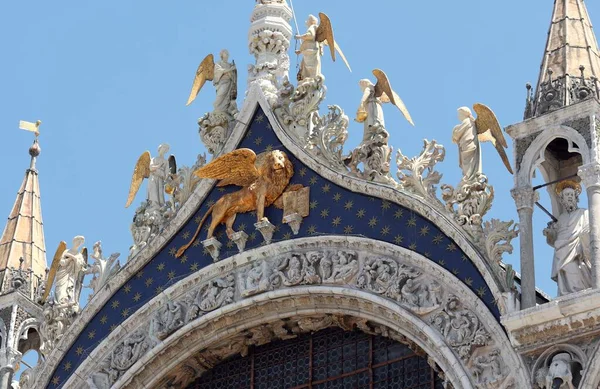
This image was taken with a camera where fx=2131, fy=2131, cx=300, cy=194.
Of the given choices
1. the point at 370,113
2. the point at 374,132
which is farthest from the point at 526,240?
the point at 370,113

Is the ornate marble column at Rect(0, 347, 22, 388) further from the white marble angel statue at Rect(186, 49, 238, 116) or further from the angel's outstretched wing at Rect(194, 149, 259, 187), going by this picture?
the white marble angel statue at Rect(186, 49, 238, 116)

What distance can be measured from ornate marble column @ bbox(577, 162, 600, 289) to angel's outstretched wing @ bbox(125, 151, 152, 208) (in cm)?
727

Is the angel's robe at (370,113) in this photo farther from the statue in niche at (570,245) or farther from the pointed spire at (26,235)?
the pointed spire at (26,235)

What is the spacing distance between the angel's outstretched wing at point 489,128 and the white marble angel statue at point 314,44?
2808 millimetres

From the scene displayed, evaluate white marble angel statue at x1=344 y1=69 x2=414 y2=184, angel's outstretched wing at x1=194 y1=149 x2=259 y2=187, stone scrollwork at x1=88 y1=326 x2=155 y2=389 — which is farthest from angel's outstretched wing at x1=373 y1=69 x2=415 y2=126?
stone scrollwork at x1=88 y1=326 x2=155 y2=389

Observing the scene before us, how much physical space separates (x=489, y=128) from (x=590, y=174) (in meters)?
2.26

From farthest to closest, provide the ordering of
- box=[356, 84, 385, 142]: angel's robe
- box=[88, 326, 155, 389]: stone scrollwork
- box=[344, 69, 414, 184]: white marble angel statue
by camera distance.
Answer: box=[88, 326, 155, 389]: stone scrollwork
box=[356, 84, 385, 142]: angel's robe
box=[344, 69, 414, 184]: white marble angel statue

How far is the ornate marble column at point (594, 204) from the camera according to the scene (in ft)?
79.7

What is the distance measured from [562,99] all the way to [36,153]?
934 cm

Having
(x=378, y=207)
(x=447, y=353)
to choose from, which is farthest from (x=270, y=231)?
(x=447, y=353)

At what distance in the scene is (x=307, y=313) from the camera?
2725 centimetres

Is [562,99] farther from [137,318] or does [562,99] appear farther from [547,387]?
[137,318]

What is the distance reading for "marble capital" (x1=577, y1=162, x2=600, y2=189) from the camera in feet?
81.7

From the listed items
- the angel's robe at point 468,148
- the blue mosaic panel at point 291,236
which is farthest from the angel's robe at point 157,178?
the angel's robe at point 468,148
